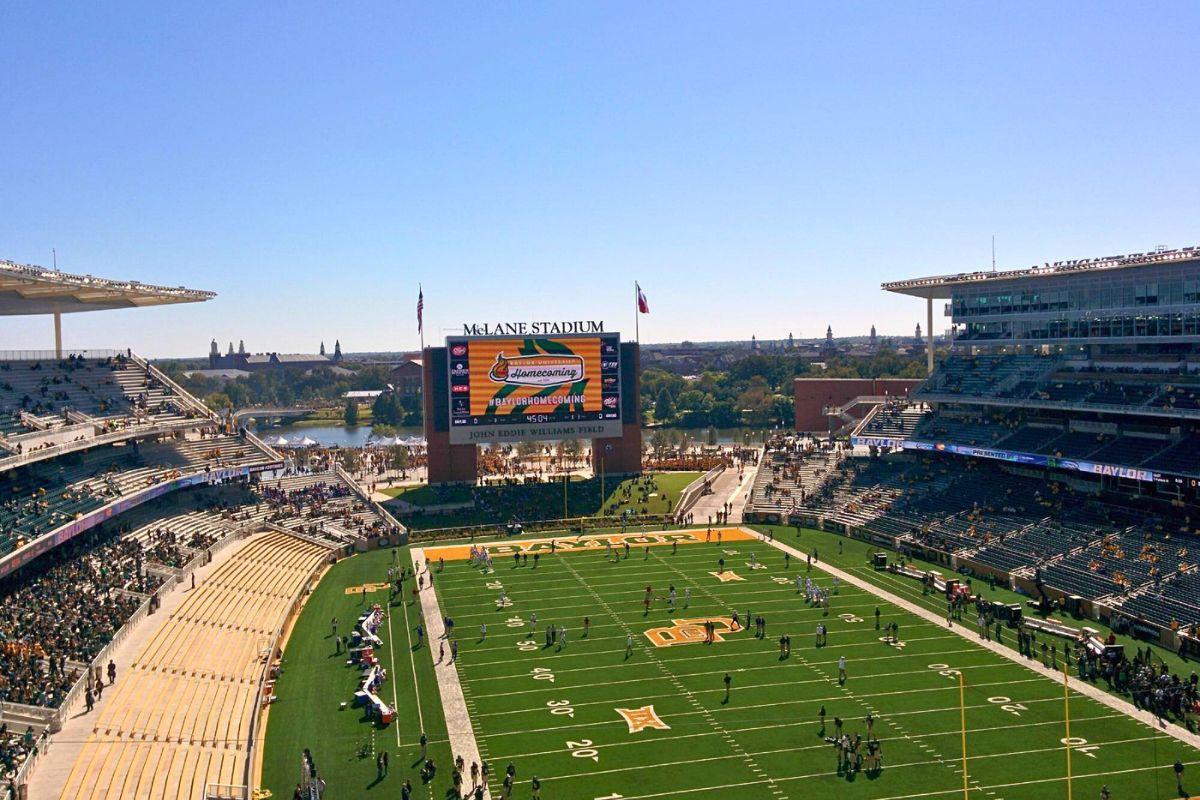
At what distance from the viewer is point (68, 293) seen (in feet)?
155

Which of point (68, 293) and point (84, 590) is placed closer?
point (84, 590)

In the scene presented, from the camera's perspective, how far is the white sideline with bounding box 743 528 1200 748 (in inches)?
1045

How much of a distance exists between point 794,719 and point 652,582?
52.7 feet

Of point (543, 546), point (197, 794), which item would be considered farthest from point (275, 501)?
point (197, 794)

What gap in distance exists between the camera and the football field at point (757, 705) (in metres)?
24.3

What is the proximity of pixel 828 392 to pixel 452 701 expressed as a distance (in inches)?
2422

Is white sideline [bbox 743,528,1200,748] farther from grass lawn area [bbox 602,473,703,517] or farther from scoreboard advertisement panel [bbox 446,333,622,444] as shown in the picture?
scoreboard advertisement panel [bbox 446,333,622,444]

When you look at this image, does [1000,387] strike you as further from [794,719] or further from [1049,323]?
[794,719]

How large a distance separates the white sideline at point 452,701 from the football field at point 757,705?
0.31 m

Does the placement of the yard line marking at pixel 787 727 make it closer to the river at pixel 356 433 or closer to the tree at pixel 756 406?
the river at pixel 356 433

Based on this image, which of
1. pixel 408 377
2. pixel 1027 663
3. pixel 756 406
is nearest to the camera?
pixel 1027 663

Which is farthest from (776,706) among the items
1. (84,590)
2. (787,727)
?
(84,590)

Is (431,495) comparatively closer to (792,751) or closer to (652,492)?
(652,492)

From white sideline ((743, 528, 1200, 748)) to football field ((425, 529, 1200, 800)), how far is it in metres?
0.33
